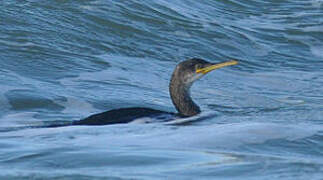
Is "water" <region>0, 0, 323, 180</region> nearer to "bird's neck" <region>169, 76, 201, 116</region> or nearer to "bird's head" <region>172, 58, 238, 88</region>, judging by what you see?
"bird's neck" <region>169, 76, 201, 116</region>

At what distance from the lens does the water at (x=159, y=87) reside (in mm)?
6000

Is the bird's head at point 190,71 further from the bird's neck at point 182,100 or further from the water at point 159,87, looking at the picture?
the water at point 159,87

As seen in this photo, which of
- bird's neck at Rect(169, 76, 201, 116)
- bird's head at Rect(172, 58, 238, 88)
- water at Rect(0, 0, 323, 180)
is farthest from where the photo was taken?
bird's head at Rect(172, 58, 238, 88)

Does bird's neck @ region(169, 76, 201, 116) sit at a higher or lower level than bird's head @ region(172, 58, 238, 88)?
lower

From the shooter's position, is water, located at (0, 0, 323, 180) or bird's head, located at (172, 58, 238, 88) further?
bird's head, located at (172, 58, 238, 88)

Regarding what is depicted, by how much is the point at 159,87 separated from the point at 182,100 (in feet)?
6.82

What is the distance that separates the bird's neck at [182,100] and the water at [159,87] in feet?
0.64

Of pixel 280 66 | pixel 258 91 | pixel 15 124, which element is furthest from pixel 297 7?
pixel 15 124

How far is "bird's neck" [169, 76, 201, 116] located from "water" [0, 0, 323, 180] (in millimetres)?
196

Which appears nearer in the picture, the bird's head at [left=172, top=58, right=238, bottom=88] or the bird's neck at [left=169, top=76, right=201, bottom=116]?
the bird's neck at [left=169, top=76, right=201, bottom=116]

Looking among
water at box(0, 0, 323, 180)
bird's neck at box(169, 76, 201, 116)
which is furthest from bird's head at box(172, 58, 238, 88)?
water at box(0, 0, 323, 180)

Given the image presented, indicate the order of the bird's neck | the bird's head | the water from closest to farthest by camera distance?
the water < the bird's neck < the bird's head

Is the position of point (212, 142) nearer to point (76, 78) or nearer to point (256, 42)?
point (76, 78)

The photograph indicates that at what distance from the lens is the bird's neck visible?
383 inches
